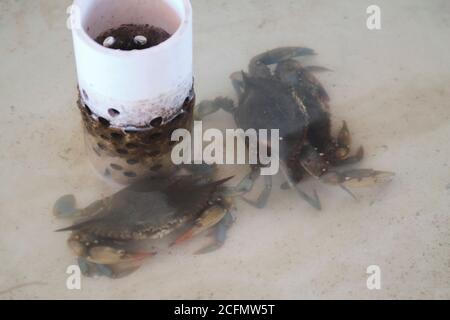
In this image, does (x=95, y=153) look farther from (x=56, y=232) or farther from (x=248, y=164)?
(x=248, y=164)

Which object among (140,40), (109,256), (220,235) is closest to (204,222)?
(220,235)

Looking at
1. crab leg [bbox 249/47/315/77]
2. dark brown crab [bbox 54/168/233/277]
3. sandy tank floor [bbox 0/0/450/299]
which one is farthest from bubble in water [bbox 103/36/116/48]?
crab leg [bbox 249/47/315/77]

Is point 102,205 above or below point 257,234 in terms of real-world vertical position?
above

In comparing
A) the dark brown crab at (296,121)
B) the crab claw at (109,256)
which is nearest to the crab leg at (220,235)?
the dark brown crab at (296,121)

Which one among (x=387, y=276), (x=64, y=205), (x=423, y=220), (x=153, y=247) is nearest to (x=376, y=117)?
(x=423, y=220)

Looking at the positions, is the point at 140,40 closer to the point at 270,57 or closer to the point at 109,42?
the point at 109,42

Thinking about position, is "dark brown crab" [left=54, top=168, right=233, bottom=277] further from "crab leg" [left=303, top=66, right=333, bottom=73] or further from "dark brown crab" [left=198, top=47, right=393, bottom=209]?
"crab leg" [left=303, top=66, right=333, bottom=73]

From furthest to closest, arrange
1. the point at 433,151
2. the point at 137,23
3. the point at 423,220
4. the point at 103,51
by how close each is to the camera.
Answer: the point at 433,151 → the point at 423,220 → the point at 137,23 → the point at 103,51
